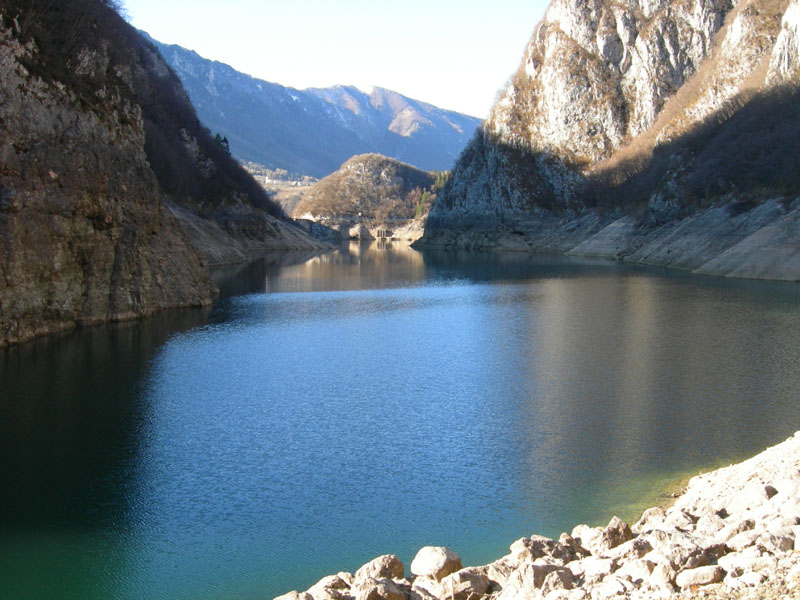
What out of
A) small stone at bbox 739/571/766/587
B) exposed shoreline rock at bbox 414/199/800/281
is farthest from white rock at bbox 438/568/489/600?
exposed shoreline rock at bbox 414/199/800/281

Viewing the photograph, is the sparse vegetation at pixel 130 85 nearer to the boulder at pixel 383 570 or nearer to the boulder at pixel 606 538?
the boulder at pixel 383 570

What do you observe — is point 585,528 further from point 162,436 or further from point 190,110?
point 190,110

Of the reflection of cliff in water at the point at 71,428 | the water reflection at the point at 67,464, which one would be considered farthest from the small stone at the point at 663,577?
the reflection of cliff in water at the point at 71,428

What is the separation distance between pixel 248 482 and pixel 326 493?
89.4 inches

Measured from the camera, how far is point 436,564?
1344 cm

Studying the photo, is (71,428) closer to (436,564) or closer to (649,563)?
(436,564)

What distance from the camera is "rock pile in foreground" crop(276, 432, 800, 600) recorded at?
34.7 feet

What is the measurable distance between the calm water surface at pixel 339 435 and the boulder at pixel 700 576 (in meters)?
6.31

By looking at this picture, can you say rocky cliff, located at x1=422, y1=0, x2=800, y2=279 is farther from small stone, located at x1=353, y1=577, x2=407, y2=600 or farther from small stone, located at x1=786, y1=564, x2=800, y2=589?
small stone, located at x1=353, y1=577, x2=407, y2=600

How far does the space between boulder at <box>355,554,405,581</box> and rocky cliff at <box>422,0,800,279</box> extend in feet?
206

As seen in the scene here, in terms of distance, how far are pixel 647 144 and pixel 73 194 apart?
121 metres

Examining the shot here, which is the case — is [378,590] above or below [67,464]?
above

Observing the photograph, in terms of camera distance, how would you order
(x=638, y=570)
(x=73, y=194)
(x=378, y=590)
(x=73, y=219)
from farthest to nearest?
(x=73, y=194) < (x=73, y=219) < (x=378, y=590) < (x=638, y=570)

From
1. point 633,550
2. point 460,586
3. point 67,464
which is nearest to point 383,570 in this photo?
point 460,586
